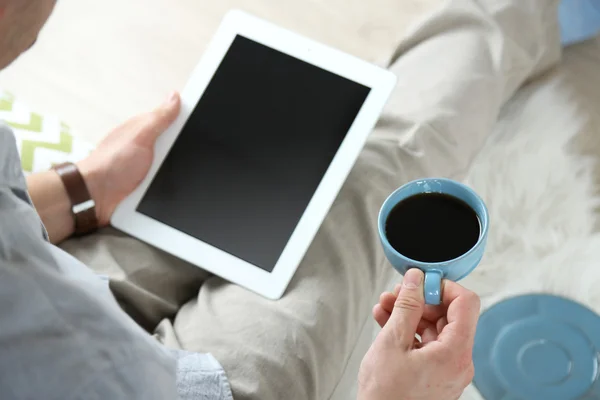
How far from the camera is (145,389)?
57 centimetres

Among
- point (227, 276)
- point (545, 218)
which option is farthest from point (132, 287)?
point (545, 218)

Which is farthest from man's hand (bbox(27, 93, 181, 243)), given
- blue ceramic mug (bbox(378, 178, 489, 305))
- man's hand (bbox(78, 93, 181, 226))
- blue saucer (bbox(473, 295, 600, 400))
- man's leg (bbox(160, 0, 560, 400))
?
blue saucer (bbox(473, 295, 600, 400))

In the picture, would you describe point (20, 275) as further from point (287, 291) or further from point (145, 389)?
point (287, 291)

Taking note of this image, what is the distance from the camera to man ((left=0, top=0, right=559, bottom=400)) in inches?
20.7

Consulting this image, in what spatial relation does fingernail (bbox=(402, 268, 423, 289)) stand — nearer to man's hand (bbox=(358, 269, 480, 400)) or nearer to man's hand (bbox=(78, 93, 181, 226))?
man's hand (bbox=(358, 269, 480, 400))

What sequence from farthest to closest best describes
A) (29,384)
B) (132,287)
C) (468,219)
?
(132,287)
(468,219)
(29,384)

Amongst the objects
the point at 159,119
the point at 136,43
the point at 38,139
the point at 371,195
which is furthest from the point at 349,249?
the point at 136,43

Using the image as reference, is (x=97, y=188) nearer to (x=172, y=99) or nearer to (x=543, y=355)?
(x=172, y=99)

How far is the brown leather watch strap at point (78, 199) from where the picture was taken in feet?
2.66

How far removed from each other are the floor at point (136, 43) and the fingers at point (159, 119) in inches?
8.9

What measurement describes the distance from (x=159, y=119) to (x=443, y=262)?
429 millimetres

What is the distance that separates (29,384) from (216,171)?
40 centimetres

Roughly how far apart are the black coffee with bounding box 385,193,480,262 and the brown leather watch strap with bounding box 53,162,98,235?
38cm

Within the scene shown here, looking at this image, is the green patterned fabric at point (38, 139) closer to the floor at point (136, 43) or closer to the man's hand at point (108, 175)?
the man's hand at point (108, 175)
